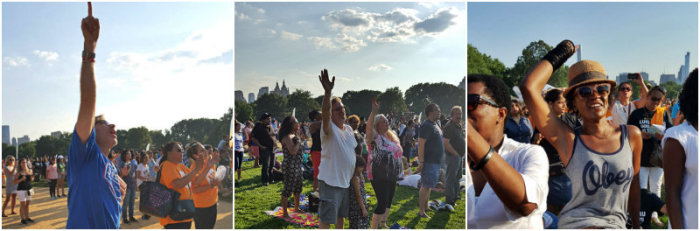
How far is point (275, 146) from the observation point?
12.4 ft

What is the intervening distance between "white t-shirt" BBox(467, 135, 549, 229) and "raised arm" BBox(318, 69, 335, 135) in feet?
4.91

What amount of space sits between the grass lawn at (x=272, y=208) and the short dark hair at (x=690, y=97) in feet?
5.43

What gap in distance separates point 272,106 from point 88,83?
4.06 feet

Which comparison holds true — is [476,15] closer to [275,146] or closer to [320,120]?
[320,120]

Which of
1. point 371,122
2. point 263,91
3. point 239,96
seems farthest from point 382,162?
point 239,96

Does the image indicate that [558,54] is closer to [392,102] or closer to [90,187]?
[392,102]

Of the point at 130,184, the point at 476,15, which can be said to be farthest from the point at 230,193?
the point at 476,15

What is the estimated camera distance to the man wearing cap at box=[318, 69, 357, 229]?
3.68 m

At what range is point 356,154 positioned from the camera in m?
3.82

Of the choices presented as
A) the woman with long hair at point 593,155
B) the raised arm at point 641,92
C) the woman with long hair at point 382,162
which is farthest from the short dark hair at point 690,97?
the woman with long hair at point 382,162

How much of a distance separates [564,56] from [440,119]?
1.29 m

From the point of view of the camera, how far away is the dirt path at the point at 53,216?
3361mm

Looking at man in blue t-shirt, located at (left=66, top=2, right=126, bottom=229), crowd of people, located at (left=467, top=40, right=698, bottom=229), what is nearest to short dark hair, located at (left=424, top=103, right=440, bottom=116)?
crowd of people, located at (left=467, top=40, right=698, bottom=229)

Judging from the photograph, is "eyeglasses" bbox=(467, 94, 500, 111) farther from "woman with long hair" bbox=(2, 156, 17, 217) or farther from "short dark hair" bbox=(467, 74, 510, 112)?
"woman with long hair" bbox=(2, 156, 17, 217)
